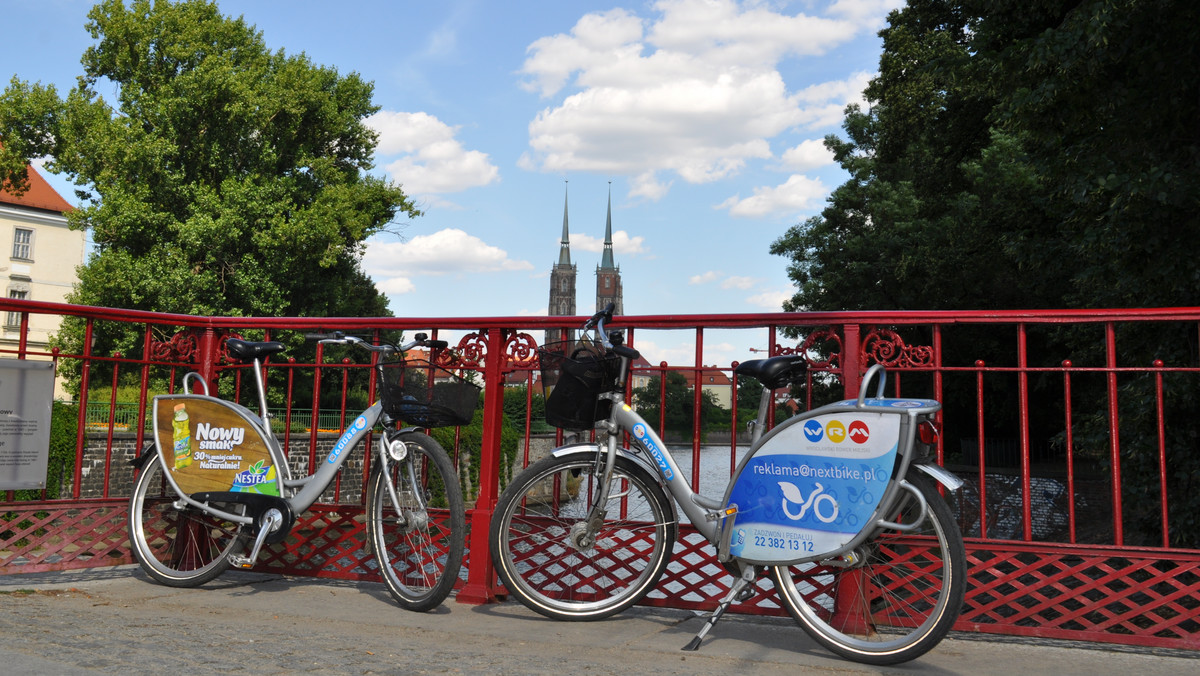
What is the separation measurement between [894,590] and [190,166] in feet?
93.3

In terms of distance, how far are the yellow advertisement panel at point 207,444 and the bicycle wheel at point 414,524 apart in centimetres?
74

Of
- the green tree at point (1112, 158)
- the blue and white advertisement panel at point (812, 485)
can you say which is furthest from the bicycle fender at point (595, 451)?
the green tree at point (1112, 158)

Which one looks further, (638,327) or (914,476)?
(638,327)

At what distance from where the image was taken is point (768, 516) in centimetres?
376

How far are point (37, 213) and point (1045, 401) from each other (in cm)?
4313

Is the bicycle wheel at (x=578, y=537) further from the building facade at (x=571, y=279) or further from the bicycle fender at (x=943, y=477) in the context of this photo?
the building facade at (x=571, y=279)

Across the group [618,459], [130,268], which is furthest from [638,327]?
[130,268]

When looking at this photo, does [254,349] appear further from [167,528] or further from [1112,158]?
[1112,158]

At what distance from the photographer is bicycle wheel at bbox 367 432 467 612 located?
13.8 feet

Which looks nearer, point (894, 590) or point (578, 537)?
point (894, 590)

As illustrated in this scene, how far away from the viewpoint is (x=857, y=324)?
4.14 metres

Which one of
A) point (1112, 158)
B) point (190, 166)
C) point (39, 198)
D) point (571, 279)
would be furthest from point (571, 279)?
point (1112, 158)

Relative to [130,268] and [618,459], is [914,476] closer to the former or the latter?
[618,459]

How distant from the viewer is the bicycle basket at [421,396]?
4328 mm
